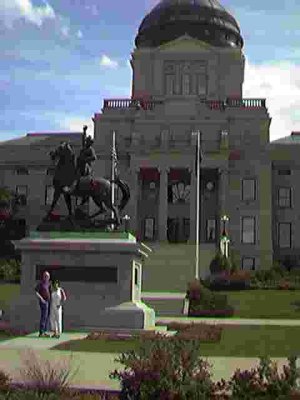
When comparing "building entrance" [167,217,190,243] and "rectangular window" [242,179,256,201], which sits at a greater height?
"rectangular window" [242,179,256,201]

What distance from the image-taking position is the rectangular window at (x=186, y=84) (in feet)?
275

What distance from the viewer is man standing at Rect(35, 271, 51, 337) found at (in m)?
22.8

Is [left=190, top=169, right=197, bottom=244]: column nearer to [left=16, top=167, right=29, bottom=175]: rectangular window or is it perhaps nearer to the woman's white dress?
[left=16, top=167, right=29, bottom=175]: rectangular window

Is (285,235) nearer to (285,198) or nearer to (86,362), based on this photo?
Answer: (285,198)

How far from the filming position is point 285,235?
78.1 meters

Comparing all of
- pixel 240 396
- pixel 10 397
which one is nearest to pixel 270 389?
pixel 240 396

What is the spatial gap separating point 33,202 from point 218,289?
1421 inches

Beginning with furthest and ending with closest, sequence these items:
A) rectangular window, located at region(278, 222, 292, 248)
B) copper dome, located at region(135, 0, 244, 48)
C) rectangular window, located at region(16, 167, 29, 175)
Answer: copper dome, located at region(135, 0, 244, 48), rectangular window, located at region(16, 167, 29, 175), rectangular window, located at region(278, 222, 292, 248)

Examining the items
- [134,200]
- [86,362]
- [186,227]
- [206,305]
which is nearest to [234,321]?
[206,305]

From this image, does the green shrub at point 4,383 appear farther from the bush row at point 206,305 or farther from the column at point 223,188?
the column at point 223,188

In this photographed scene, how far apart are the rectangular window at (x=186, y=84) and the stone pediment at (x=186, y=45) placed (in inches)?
123

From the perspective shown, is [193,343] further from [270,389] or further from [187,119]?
[187,119]

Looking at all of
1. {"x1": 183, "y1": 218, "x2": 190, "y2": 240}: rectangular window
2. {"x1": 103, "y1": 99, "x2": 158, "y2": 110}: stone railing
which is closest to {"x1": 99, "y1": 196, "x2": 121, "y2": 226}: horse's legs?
{"x1": 183, "y1": 218, "x2": 190, "y2": 240}: rectangular window

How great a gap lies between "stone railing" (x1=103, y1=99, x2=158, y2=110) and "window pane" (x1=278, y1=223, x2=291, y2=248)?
1907 centimetres
